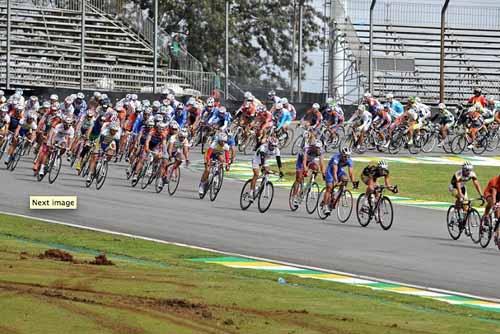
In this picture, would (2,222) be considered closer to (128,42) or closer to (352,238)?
(352,238)

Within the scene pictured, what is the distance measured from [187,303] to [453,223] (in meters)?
13.6

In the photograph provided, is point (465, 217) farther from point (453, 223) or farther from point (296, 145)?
point (296, 145)

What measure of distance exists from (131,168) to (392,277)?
50.7 feet

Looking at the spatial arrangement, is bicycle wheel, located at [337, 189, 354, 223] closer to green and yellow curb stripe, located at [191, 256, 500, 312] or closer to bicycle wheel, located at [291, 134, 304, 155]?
green and yellow curb stripe, located at [191, 256, 500, 312]

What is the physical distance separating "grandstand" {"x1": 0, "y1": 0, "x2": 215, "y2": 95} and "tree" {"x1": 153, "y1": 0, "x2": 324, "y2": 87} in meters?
10.4

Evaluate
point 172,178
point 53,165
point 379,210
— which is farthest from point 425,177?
point 379,210

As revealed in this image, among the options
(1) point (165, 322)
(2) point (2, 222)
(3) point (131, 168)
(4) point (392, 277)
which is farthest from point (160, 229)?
(1) point (165, 322)

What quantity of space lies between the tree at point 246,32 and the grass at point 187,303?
5402 cm

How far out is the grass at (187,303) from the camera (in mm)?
14203

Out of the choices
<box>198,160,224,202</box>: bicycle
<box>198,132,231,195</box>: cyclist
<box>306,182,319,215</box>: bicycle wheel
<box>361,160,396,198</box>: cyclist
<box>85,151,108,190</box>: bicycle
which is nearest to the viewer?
<box>361,160,396,198</box>: cyclist

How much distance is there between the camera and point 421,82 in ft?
202

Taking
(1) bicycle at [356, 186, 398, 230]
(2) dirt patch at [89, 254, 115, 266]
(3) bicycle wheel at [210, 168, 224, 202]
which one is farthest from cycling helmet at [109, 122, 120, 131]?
(2) dirt patch at [89, 254, 115, 266]

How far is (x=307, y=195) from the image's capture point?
32219 mm

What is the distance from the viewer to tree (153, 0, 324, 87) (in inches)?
3024
